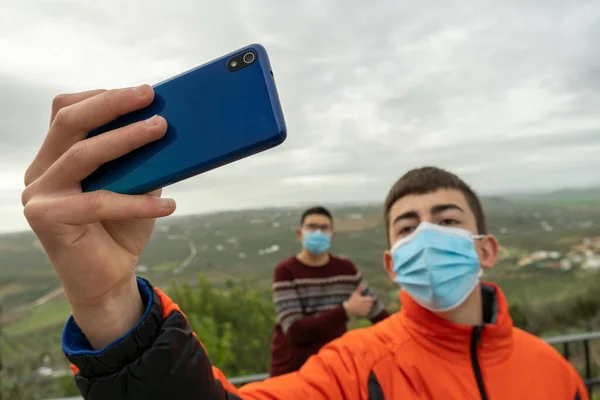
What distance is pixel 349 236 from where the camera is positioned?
3951 mm

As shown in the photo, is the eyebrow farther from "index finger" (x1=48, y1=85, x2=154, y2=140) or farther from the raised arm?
"index finger" (x1=48, y1=85, x2=154, y2=140)

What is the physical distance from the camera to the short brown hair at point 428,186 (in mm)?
1654

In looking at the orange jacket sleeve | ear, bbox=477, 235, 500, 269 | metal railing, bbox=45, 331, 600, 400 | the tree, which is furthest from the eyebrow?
the tree

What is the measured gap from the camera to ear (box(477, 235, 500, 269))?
1.70 metres

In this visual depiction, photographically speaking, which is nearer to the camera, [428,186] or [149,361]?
[149,361]

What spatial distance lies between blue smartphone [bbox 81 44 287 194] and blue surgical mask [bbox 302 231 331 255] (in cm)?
223

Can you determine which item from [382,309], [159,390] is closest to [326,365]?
[159,390]

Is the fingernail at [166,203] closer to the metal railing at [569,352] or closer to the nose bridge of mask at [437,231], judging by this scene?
the nose bridge of mask at [437,231]

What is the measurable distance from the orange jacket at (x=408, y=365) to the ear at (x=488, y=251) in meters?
0.17

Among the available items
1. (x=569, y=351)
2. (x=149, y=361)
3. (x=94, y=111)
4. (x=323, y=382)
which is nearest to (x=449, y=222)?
(x=323, y=382)

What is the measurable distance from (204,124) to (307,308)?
212 cm

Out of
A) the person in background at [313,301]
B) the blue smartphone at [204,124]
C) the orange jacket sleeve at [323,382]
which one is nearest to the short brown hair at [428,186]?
the orange jacket sleeve at [323,382]

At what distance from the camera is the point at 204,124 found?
0.79 metres

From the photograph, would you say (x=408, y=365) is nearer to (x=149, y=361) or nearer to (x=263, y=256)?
(x=149, y=361)
